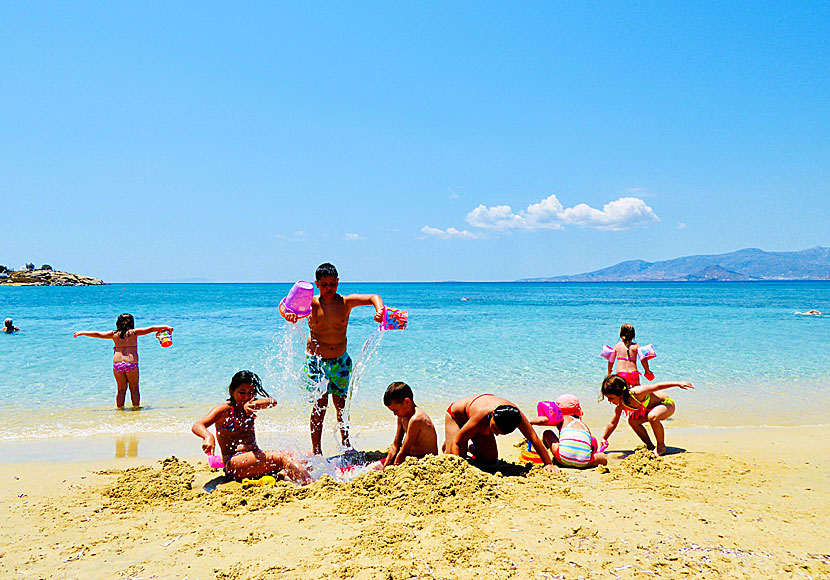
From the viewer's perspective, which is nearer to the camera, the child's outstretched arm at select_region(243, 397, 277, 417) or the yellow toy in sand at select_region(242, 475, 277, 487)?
the yellow toy in sand at select_region(242, 475, 277, 487)

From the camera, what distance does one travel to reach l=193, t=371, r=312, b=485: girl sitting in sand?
4855mm

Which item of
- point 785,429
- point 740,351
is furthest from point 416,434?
point 740,351

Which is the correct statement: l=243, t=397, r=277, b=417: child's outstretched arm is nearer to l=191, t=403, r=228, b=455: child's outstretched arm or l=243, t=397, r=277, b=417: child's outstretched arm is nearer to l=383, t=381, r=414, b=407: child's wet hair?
l=191, t=403, r=228, b=455: child's outstretched arm

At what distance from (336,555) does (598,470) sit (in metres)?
2.95

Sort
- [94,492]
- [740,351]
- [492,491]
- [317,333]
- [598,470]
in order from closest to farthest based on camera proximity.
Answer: [492,491] → [94,492] → [598,470] → [317,333] → [740,351]

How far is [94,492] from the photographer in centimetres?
471

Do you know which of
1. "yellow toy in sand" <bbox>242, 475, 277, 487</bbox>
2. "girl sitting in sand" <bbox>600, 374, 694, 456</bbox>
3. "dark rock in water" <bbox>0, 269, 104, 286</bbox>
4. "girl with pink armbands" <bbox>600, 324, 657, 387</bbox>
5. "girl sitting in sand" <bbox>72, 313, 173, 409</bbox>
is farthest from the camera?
"dark rock in water" <bbox>0, 269, 104, 286</bbox>

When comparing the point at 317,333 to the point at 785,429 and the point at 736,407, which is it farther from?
the point at 736,407

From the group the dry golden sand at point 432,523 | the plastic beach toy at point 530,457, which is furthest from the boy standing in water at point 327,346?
the plastic beach toy at point 530,457

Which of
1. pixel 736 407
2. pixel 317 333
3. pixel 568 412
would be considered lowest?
pixel 736 407

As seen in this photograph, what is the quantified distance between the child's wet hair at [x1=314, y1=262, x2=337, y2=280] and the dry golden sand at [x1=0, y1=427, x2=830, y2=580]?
6.94 ft

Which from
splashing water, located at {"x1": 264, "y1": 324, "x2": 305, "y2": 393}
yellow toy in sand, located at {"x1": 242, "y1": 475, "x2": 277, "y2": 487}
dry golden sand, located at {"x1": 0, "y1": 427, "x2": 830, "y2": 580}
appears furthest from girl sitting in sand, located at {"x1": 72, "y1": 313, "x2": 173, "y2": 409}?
yellow toy in sand, located at {"x1": 242, "y1": 475, "x2": 277, "y2": 487}

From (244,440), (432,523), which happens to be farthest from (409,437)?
(244,440)

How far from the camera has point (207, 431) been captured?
4566 millimetres
